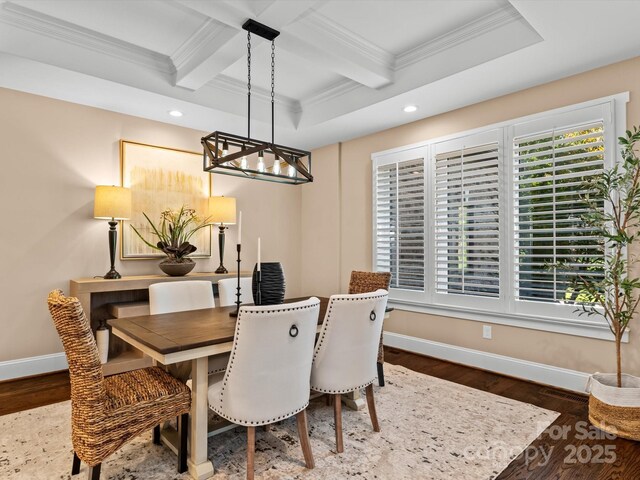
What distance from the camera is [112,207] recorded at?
12.0 ft

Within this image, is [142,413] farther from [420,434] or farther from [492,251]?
[492,251]

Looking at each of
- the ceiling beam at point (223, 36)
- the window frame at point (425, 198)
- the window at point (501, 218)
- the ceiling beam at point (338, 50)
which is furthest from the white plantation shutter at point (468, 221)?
the ceiling beam at point (223, 36)

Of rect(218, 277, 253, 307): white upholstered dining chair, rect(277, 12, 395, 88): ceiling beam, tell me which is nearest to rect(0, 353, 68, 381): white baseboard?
rect(218, 277, 253, 307): white upholstered dining chair

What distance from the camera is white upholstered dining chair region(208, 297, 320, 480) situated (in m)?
1.78

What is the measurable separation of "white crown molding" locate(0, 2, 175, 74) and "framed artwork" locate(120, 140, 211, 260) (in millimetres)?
1061

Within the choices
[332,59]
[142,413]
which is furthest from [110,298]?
[332,59]

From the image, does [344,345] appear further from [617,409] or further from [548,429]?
[617,409]

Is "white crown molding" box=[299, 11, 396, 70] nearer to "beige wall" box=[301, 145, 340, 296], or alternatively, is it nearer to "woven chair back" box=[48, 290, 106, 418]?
"beige wall" box=[301, 145, 340, 296]

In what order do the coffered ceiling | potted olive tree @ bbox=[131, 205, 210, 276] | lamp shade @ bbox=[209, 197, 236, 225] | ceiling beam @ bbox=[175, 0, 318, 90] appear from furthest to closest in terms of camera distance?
lamp shade @ bbox=[209, 197, 236, 225]
potted olive tree @ bbox=[131, 205, 210, 276]
the coffered ceiling
ceiling beam @ bbox=[175, 0, 318, 90]

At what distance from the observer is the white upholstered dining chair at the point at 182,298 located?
2.63 m

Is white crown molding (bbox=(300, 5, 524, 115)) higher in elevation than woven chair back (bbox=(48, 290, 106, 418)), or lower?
higher

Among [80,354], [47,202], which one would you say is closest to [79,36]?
[47,202]

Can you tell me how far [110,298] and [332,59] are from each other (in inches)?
126

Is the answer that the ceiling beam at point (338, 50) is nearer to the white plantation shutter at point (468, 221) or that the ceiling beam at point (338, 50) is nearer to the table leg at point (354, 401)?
the white plantation shutter at point (468, 221)
